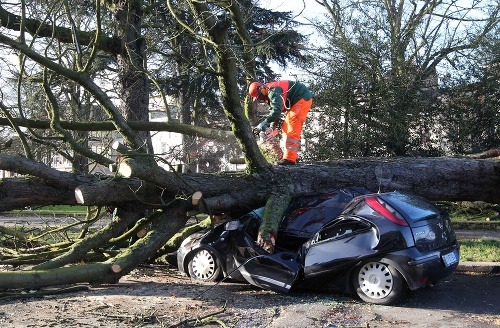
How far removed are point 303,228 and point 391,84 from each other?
1092 cm

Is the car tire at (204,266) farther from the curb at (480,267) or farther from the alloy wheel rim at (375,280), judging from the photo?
the curb at (480,267)

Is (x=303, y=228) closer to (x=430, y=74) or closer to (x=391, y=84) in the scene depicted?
(x=391, y=84)

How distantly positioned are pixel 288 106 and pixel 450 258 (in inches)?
158

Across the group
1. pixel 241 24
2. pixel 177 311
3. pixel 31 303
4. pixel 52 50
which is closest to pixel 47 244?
pixel 31 303

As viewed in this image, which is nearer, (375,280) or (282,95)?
(375,280)

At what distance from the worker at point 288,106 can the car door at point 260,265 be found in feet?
7.31

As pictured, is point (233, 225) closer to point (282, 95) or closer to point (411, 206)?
point (411, 206)

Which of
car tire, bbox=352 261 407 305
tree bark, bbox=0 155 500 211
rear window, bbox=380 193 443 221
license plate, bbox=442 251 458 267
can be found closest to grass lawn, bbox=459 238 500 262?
tree bark, bbox=0 155 500 211

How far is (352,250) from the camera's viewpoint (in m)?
6.33

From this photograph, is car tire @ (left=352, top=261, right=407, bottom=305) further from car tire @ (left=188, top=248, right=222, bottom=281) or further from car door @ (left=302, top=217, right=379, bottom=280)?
car tire @ (left=188, top=248, right=222, bottom=281)

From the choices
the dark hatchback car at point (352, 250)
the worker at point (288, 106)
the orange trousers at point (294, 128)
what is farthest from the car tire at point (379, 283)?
the orange trousers at point (294, 128)

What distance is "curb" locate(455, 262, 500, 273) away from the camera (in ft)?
27.6

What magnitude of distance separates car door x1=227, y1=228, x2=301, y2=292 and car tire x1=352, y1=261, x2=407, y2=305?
0.74 metres

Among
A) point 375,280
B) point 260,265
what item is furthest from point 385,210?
point 260,265
